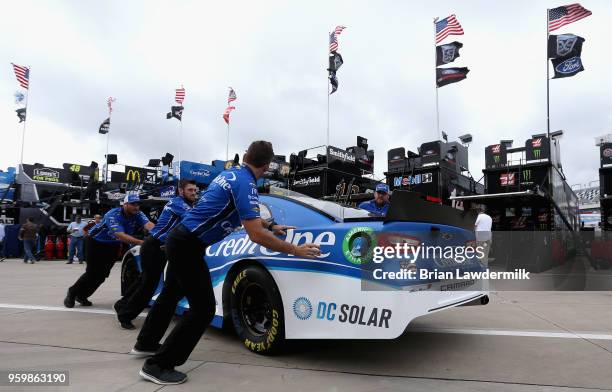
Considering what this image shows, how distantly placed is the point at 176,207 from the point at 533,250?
881 cm

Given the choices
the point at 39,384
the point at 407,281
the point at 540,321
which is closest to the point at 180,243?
the point at 39,384

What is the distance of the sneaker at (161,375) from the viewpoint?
2.76m

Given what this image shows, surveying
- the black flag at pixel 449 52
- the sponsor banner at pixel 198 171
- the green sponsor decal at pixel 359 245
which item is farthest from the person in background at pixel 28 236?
the black flag at pixel 449 52

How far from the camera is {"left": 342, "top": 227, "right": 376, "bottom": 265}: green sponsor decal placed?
9.47ft

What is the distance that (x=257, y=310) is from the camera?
348 cm

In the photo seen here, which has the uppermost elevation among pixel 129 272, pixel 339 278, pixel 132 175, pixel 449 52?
pixel 449 52

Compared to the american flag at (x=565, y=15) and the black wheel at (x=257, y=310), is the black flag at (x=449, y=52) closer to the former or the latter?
the american flag at (x=565, y=15)

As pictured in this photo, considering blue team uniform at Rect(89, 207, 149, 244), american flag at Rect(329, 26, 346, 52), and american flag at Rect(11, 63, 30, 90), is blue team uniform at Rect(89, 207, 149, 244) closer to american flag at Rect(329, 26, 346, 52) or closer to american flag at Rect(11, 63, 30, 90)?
american flag at Rect(329, 26, 346, 52)

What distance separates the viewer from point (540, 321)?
4.64 meters

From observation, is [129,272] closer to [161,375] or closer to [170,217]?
[170,217]

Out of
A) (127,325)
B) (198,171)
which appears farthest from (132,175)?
(127,325)

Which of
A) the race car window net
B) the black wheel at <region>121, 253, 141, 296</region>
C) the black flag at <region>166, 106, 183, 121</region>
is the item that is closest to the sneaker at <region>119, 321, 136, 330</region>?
the black wheel at <region>121, 253, 141, 296</region>

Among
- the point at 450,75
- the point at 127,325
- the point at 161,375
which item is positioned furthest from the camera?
the point at 450,75

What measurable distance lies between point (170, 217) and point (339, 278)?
211 centimetres
